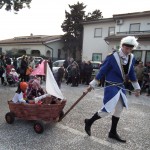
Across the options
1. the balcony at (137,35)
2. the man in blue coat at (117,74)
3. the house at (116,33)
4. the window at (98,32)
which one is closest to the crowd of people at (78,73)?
the house at (116,33)

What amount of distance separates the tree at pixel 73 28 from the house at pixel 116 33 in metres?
5.76

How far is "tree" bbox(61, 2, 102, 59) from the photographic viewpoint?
35.1 m

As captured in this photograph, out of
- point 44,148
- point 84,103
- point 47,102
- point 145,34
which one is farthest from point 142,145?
point 145,34

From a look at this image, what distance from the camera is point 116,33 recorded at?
24094 mm

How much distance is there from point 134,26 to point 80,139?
21.1 m

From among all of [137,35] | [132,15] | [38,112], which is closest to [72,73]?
[38,112]

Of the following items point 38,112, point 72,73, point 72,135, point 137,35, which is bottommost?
point 72,135

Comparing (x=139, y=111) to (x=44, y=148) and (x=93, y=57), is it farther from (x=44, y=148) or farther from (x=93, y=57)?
(x=93, y=57)

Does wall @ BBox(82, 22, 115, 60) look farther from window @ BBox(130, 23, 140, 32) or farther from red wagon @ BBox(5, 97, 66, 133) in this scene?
red wagon @ BBox(5, 97, 66, 133)

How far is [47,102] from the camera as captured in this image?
5.39 meters

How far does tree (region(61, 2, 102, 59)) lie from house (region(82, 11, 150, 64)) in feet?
18.9

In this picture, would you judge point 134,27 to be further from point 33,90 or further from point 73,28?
point 33,90

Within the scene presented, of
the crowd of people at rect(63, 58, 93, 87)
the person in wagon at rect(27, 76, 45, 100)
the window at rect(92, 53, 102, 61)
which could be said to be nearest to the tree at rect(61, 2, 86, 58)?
the window at rect(92, 53, 102, 61)

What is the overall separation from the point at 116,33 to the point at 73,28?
12.3 m
